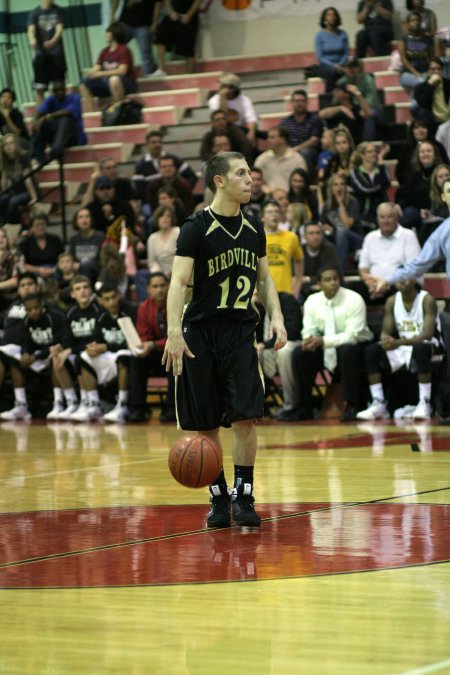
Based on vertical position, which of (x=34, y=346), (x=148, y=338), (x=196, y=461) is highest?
(x=196, y=461)

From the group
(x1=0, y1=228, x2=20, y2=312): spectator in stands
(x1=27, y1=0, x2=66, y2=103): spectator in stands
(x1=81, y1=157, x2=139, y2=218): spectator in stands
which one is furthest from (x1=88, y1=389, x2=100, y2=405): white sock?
(x1=27, y1=0, x2=66, y2=103): spectator in stands

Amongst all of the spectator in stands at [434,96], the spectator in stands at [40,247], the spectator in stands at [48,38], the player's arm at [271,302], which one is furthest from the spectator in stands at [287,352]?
the spectator in stands at [48,38]

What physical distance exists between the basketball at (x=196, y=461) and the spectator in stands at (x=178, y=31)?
46.9 ft

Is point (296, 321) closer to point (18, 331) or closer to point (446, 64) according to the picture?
point (18, 331)

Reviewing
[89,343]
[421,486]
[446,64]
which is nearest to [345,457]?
[421,486]

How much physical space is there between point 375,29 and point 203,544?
13.4 m

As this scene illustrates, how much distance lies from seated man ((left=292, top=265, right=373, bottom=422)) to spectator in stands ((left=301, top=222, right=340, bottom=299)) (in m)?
0.64

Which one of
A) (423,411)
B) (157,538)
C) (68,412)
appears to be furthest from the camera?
(68,412)

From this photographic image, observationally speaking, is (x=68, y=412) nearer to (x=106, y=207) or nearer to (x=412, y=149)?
(x=106, y=207)

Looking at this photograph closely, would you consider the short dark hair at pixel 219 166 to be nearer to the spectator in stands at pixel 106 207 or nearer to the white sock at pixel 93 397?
the white sock at pixel 93 397

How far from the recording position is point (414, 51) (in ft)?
54.9

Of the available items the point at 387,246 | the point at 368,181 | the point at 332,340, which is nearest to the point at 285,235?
the point at 387,246

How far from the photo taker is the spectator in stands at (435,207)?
13609 millimetres

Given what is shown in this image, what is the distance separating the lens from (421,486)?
25.3 feet
